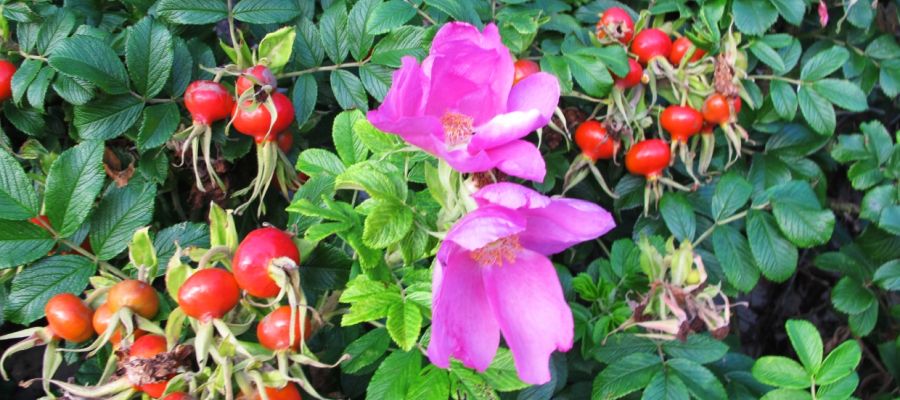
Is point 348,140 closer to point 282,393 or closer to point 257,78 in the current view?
point 257,78

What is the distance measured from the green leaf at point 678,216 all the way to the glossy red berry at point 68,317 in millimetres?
997

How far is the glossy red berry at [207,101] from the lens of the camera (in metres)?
1.11

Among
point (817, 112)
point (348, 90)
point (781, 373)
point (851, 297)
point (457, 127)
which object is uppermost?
point (457, 127)

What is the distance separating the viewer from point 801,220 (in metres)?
1.27

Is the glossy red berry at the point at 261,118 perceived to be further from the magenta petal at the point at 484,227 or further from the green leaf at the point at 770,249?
the green leaf at the point at 770,249

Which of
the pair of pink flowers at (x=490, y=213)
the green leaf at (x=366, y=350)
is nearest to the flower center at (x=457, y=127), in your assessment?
the pair of pink flowers at (x=490, y=213)

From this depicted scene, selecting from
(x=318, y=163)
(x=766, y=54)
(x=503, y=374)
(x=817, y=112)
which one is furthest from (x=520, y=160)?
(x=817, y=112)

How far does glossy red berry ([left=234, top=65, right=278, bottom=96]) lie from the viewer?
110 cm

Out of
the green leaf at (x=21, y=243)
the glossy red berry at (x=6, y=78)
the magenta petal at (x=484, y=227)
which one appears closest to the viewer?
the magenta petal at (x=484, y=227)

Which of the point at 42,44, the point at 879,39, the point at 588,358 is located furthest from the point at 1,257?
the point at 879,39

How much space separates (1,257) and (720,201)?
1.21 meters

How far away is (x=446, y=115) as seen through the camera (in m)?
0.92

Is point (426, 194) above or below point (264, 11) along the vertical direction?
below

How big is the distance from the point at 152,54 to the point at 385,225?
1.97 ft
